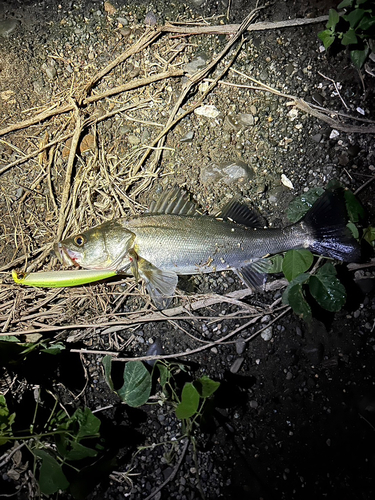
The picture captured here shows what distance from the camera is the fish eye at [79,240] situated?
3402 mm

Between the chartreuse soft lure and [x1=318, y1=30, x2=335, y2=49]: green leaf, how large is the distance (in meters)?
2.83

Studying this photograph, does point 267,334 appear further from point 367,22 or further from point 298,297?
point 367,22

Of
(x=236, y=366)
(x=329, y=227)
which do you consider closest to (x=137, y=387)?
(x=236, y=366)

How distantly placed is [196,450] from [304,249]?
6.41 feet

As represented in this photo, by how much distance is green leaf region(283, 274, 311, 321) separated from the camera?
3309mm

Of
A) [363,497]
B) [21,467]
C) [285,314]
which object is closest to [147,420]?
[21,467]

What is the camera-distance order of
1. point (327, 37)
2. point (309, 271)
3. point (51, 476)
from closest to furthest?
point (51, 476), point (309, 271), point (327, 37)

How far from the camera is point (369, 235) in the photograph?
363 centimetres

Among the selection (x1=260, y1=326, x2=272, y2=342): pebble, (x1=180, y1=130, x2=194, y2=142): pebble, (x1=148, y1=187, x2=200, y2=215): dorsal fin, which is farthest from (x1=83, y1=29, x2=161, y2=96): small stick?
(x1=260, y1=326, x2=272, y2=342): pebble

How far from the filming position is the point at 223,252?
3.52 m

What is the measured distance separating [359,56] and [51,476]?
430cm

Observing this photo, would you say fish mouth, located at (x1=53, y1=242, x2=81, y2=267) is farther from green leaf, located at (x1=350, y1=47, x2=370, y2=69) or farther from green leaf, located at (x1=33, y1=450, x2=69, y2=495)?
green leaf, located at (x1=350, y1=47, x2=370, y2=69)

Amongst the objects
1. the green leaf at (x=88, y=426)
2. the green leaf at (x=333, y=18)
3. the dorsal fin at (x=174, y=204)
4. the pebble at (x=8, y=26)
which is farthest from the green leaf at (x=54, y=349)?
the green leaf at (x=333, y=18)

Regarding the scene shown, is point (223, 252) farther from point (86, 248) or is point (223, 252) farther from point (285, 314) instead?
point (86, 248)
